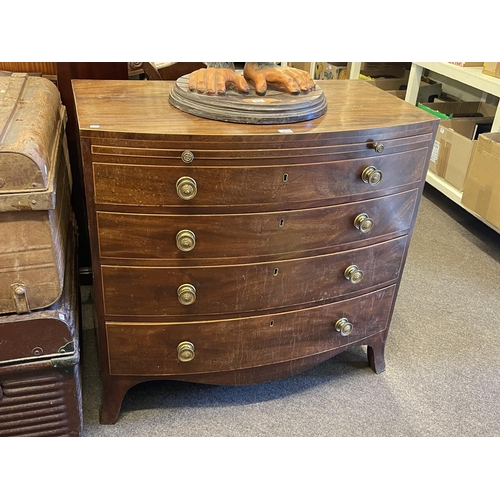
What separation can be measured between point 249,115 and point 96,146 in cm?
33

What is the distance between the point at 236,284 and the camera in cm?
125

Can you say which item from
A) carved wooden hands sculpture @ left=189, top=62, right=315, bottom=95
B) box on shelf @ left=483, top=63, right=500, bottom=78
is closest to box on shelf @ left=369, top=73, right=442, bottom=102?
box on shelf @ left=483, top=63, right=500, bottom=78

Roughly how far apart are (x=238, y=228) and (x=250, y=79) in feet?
1.19

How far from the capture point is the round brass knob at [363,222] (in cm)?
129

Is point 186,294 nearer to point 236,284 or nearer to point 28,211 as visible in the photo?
point 236,284

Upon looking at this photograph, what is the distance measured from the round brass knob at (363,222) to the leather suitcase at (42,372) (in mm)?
709

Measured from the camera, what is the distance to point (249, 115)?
1.13m

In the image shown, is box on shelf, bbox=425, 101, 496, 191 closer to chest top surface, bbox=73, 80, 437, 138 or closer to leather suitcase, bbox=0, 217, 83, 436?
chest top surface, bbox=73, 80, 437, 138

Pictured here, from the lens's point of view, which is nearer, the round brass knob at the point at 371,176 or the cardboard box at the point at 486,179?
the round brass knob at the point at 371,176

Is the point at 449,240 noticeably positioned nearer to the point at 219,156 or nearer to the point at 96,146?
the point at 219,156

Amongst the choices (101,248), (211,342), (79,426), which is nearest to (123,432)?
(79,426)

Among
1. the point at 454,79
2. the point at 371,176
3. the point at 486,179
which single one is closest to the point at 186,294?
the point at 371,176

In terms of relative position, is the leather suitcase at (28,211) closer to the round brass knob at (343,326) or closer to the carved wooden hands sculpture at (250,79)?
the carved wooden hands sculpture at (250,79)

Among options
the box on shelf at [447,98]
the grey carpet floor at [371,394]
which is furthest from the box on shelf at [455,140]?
the grey carpet floor at [371,394]
